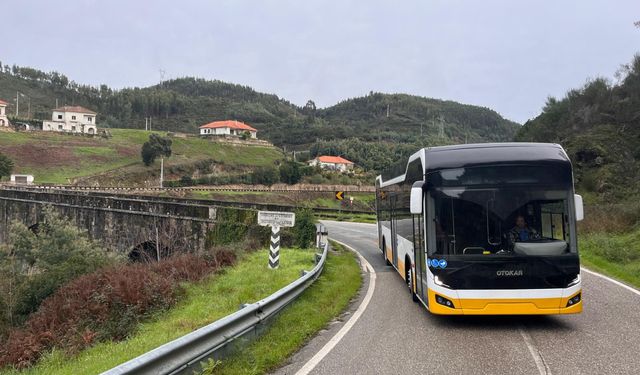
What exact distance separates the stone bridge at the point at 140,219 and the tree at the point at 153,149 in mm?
50451

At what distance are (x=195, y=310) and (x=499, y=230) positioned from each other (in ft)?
19.9

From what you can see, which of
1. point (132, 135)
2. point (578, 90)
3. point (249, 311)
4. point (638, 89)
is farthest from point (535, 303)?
point (132, 135)

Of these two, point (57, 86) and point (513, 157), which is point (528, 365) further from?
point (57, 86)

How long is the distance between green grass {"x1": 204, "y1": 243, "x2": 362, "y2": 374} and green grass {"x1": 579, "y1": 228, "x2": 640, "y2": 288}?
298 inches

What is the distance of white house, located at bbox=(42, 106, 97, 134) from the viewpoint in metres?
119

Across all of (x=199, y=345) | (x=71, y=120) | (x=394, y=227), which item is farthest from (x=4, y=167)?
(x=199, y=345)

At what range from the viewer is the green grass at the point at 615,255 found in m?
14.8

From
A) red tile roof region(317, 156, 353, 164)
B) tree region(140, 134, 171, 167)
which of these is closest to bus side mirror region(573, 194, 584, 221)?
tree region(140, 134, 171, 167)

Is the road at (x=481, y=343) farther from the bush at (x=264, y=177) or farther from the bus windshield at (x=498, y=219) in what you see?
the bush at (x=264, y=177)

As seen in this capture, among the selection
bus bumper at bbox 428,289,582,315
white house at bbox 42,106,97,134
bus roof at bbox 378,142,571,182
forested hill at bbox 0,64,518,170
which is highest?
forested hill at bbox 0,64,518,170

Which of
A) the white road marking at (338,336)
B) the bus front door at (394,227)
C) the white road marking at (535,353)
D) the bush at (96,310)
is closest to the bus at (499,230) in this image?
the white road marking at (535,353)

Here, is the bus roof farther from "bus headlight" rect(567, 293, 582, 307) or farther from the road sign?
the road sign

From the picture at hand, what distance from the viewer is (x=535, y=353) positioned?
6781mm

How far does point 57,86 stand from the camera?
195500 millimetres
